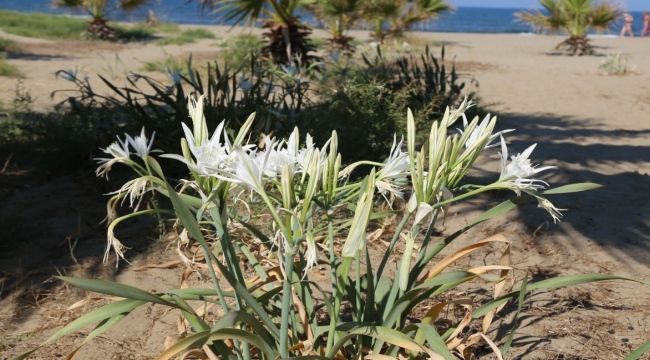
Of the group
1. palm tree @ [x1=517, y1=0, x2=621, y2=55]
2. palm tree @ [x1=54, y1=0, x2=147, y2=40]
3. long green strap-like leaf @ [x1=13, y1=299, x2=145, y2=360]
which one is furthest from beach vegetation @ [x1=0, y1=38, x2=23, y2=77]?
palm tree @ [x1=517, y1=0, x2=621, y2=55]

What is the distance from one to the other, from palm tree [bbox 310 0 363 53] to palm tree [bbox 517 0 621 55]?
5.72 m

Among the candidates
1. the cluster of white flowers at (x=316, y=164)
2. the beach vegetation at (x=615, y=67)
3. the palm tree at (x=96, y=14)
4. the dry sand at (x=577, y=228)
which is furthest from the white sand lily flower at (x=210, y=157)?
the palm tree at (x=96, y=14)

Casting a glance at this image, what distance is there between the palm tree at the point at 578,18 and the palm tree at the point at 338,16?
5.72 m

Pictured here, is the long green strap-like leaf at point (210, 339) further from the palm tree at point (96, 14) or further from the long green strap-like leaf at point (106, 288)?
the palm tree at point (96, 14)

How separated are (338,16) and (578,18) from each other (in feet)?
23.0

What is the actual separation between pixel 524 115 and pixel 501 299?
21.3 ft

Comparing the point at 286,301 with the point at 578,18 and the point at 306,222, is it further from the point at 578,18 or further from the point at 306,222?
the point at 578,18

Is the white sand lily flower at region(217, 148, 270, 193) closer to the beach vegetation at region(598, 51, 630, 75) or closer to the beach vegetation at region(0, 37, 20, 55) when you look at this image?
the beach vegetation at region(598, 51, 630, 75)

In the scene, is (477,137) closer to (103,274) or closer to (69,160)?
(103,274)

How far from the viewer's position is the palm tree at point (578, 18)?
57.7ft

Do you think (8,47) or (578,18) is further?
(578,18)

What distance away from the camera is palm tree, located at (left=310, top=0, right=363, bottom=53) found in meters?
13.5

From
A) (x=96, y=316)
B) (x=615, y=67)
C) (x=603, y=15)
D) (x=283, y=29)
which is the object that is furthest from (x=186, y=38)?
(x=96, y=316)

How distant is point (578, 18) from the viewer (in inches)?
701
